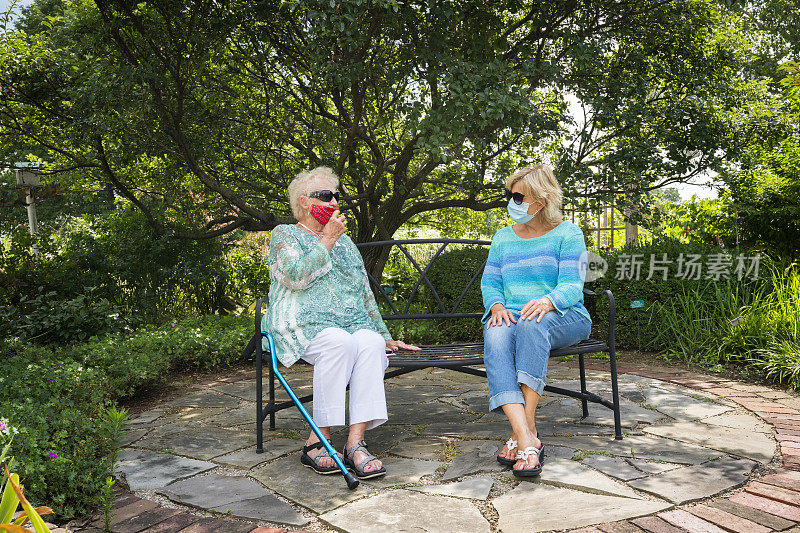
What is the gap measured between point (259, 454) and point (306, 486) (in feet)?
1.65

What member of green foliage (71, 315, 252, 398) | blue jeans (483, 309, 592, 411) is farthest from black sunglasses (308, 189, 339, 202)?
green foliage (71, 315, 252, 398)

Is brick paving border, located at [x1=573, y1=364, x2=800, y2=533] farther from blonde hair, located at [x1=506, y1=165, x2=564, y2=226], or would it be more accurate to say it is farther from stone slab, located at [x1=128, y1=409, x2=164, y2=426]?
stone slab, located at [x1=128, y1=409, x2=164, y2=426]

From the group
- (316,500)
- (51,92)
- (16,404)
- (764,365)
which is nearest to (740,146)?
(764,365)

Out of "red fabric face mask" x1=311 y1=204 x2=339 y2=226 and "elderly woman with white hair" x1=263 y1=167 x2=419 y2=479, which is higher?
"red fabric face mask" x1=311 y1=204 x2=339 y2=226

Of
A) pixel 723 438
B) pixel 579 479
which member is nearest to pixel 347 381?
pixel 579 479

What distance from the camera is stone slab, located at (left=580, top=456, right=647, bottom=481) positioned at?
2.49 m

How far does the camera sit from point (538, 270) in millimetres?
3008

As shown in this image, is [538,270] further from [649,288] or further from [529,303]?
[649,288]

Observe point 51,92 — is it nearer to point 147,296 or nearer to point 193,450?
point 147,296

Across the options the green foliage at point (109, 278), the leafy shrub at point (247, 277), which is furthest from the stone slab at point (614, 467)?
the leafy shrub at point (247, 277)

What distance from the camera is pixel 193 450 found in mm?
2979

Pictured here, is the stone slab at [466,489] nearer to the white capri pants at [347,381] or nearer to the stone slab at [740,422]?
the white capri pants at [347,381]

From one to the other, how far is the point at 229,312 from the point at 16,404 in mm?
5279

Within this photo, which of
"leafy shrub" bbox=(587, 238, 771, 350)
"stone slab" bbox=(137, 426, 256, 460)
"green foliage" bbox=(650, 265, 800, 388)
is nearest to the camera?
"stone slab" bbox=(137, 426, 256, 460)
